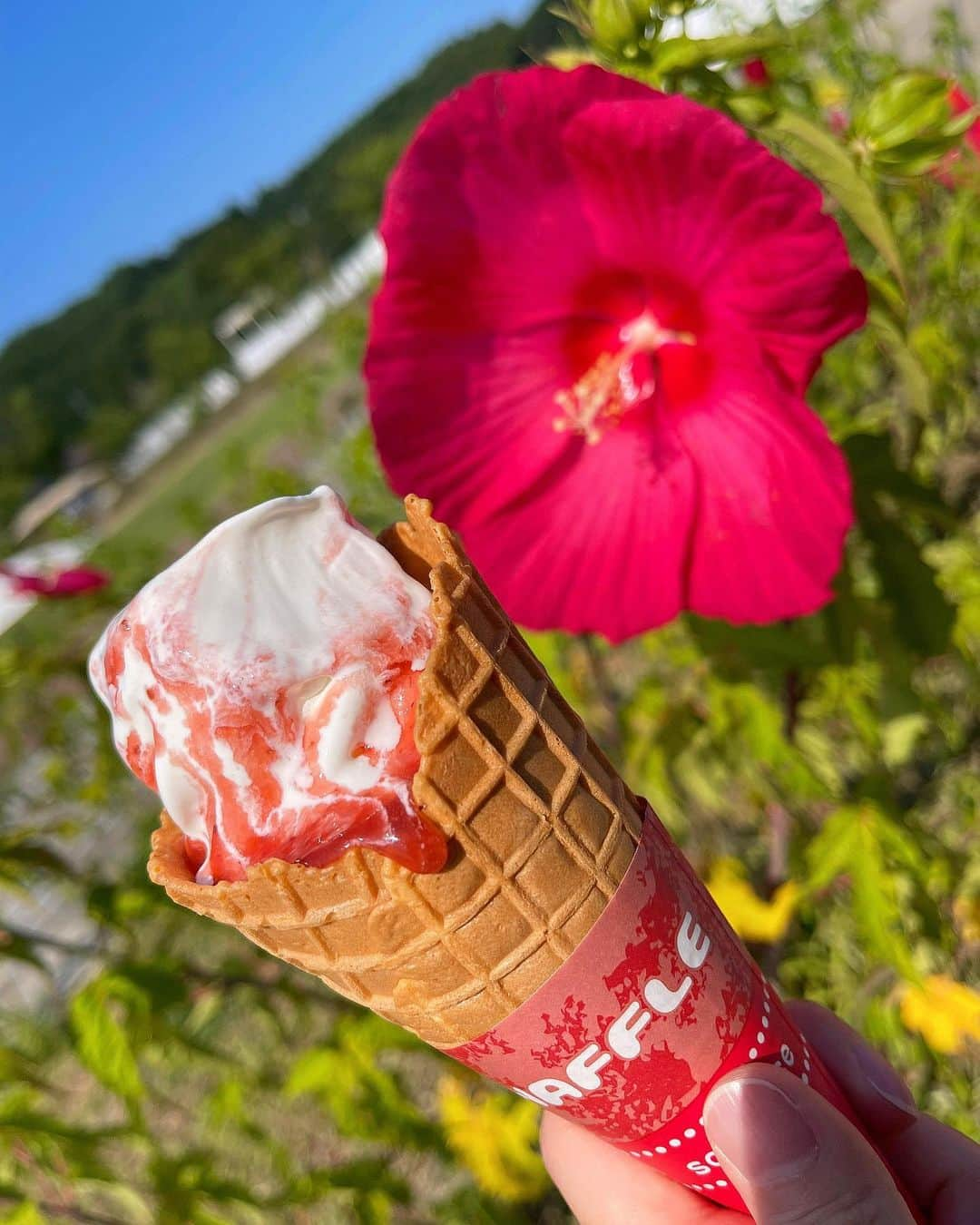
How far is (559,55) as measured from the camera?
0.60 m

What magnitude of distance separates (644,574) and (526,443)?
0.45ft

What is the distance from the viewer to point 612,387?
714 millimetres

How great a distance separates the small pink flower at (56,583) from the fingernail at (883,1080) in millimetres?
991

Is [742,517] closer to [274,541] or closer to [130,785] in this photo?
[274,541]

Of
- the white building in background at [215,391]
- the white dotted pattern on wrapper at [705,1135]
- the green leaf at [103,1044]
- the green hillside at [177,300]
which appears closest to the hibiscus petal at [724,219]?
the white dotted pattern on wrapper at [705,1135]

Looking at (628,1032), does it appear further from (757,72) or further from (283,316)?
(283,316)

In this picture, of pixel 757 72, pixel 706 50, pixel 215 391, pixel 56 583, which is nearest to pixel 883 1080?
pixel 706 50

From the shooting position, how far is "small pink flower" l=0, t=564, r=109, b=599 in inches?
46.3

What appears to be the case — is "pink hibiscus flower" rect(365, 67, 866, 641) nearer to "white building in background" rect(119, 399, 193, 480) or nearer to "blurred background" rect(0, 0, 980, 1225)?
"blurred background" rect(0, 0, 980, 1225)

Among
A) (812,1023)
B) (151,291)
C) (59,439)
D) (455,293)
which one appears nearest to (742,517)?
(455,293)

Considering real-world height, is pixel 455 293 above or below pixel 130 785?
above

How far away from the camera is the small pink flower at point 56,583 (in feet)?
3.86

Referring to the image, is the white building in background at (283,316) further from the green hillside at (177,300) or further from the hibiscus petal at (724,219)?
the green hillside at (177,300)

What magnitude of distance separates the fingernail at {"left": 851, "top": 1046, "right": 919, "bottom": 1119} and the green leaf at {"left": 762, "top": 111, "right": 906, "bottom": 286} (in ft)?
1.74
